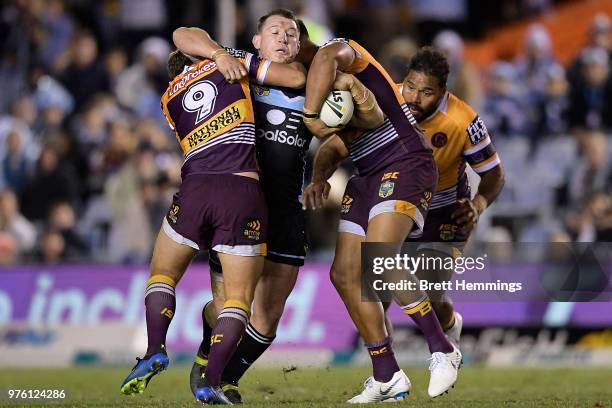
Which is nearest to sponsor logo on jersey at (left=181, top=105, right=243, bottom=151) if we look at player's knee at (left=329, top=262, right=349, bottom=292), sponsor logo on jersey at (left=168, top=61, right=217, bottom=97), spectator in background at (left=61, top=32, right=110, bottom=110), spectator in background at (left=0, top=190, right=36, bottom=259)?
sponsor logo on jersey at (left=168, top=61, right=217, bottom=97)

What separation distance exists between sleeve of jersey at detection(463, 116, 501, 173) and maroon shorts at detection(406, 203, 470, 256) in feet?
1.54

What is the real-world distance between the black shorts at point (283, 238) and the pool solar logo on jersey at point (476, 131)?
1781 millimetres

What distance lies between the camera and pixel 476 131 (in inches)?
427

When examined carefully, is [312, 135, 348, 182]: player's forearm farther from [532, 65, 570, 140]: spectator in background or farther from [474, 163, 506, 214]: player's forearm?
[532, 65, 570, 140]: spectator in background

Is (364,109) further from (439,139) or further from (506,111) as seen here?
(506,111)

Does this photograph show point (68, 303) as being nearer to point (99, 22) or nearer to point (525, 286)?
point (525, 286)

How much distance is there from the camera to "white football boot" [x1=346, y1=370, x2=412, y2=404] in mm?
9852

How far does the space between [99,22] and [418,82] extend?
12974 mm

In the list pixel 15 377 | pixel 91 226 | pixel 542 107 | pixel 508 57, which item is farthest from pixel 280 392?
pixel 508 57

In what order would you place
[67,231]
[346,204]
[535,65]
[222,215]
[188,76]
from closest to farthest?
[222,215] < [188,76] < [346,204] < [67,231] < [535,65]

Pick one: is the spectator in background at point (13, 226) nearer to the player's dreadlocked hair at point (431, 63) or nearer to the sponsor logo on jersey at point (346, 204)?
the sponsor logo on jersey at point (346, 204)

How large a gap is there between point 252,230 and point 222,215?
0.82 ft

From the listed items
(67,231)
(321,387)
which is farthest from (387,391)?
(67,231)

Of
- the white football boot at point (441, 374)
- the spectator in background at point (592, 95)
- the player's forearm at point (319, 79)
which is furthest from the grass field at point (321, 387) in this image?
the spectator in background at point (592, 95)
